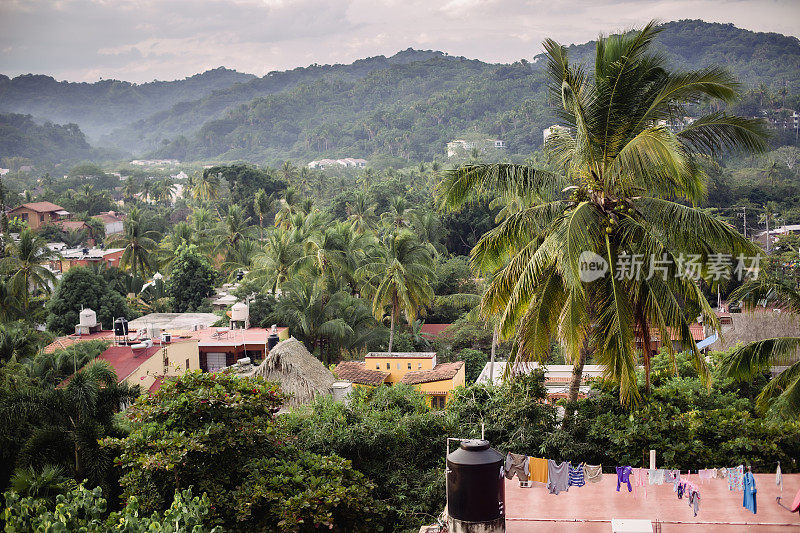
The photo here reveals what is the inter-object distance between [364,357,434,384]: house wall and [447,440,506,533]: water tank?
13.6 meters

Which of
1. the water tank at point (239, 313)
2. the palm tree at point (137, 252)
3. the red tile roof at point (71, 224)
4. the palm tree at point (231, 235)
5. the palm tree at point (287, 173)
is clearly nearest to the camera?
the water tank at point (239, 313)

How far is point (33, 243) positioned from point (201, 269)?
268 inches

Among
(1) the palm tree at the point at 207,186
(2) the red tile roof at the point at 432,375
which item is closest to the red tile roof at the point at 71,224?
(1) the palm tree at the point at 207,186

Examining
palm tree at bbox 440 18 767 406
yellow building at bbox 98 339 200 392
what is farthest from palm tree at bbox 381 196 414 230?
palm tree at bbox 440 18 767 406

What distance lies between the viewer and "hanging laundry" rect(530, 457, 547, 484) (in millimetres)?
9895

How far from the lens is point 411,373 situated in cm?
2116

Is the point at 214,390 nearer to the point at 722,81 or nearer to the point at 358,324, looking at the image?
the point at 722,81

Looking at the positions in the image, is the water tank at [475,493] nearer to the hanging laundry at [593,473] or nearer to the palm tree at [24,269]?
the hanging laundry at [593,473]

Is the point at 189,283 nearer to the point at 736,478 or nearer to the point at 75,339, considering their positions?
the point at 75,339

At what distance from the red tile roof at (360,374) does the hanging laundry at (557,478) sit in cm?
1065

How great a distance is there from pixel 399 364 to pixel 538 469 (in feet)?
39.9

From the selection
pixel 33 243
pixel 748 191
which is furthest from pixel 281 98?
pixel 33 243

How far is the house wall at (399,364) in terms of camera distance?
71.6ft

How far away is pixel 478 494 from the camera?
792 cm
